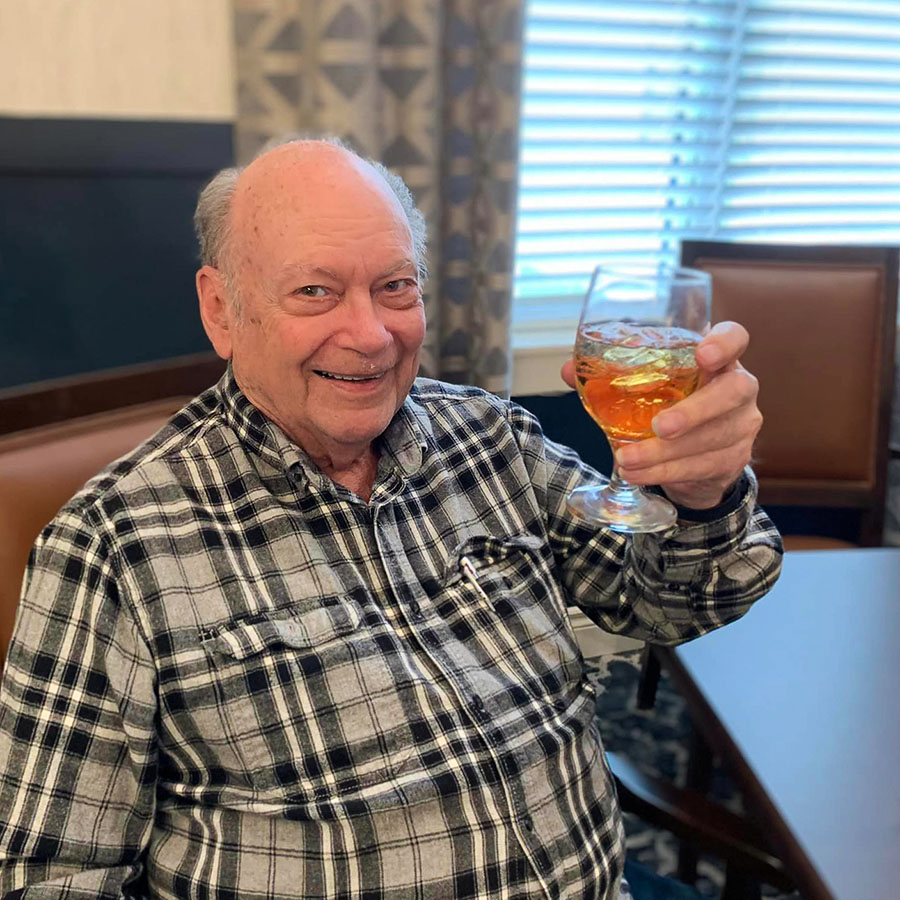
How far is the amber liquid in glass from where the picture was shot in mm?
729

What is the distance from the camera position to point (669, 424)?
703mm

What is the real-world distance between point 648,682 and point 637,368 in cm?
150

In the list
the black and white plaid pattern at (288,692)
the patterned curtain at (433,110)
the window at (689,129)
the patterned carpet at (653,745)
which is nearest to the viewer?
the black and white plaid pattern at (288,692)

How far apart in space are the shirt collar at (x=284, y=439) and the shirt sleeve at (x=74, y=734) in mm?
212

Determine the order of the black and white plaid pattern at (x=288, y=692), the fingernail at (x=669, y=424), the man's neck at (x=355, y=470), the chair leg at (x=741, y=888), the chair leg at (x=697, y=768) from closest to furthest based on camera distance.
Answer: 1. the fingernail at (x=669, y=424)
2. the black and white plaid pattern at (x=288, y=692)
3. the chair leg at (x=741, y=888)
4. the man's neck at (x=355, y=470)
5. the chair leg at (x=697, y=768)

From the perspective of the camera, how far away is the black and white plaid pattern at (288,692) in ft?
2.64

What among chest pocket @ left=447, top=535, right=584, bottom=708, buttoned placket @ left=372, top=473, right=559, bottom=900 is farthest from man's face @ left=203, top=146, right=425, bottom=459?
chest pocket @ left=447, top=535, right=584, bottom=708

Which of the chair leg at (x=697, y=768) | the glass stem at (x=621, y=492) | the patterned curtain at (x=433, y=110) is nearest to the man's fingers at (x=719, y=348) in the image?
the glass stem at (x=621, y=492)

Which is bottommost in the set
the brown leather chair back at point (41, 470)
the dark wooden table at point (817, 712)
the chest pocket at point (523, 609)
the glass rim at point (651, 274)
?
the dark wooden table at point (817, 712)

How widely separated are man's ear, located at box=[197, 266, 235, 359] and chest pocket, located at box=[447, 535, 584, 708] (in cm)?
40

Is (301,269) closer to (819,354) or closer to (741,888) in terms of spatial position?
(741,888)

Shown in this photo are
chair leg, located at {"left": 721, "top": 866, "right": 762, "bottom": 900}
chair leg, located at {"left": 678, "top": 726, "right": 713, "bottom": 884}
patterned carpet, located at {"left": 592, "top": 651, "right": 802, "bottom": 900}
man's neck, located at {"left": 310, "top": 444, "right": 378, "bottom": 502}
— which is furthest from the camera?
patterned carpet, located at {"left": 592, "top": 651, "right": 802, "bottom": 900}

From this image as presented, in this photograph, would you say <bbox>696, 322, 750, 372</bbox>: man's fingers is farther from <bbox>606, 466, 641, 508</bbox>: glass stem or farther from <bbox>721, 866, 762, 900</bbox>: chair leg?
<bbox>721, 866, 762, 900</bbox>: chair leg

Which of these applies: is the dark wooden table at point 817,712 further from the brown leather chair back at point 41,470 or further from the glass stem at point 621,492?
the brown leather chair back at point 41,470
